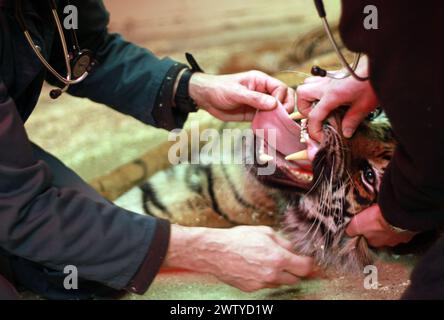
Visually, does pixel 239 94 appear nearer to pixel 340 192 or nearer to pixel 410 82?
pixel 340 192

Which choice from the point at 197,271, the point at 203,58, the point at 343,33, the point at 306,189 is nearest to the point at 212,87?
the point at 306,189

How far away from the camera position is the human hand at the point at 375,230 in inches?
47.4

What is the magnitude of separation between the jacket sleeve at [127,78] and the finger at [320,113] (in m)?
0.42

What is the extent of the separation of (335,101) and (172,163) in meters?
0.75

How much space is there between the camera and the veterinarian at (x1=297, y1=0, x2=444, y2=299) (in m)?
0.81

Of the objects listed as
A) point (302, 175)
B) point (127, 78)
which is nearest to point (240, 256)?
point (302, 175)

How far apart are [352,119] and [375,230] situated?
254 millimetres

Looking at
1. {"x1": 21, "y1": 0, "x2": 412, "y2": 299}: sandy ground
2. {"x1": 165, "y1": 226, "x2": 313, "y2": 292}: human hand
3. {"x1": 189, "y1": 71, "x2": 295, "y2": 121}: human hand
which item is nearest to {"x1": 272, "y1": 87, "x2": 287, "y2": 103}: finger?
{"x1": 189, "y1": 71, "x2": 295, "y2": 121}: human hand

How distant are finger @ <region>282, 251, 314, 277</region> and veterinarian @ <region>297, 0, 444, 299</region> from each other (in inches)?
8.9

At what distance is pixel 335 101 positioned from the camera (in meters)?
1.09

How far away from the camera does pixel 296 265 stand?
3.83ft

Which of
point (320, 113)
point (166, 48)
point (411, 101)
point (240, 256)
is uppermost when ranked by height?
point (411, 101)

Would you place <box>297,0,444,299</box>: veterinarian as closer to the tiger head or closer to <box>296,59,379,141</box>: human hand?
<box>296,59,379,141</box>: human hand

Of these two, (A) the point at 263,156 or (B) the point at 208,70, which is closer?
(A) the point at 263,156
